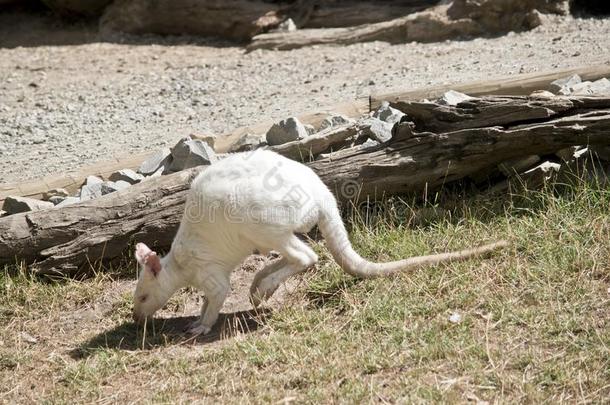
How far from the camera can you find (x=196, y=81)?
12.4m

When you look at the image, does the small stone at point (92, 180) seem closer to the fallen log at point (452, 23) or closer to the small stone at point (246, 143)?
the small stone at point (246, 143)

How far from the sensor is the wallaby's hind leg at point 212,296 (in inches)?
243

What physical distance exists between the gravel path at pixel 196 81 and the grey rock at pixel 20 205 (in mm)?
1042

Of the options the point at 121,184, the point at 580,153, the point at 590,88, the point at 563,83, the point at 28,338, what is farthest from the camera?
the point at 563,83

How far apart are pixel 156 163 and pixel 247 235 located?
99.8 inches

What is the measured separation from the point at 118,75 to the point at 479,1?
5.36 metres

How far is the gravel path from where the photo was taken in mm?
9984

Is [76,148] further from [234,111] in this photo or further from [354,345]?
[354,345]

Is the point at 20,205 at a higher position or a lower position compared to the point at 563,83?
lower

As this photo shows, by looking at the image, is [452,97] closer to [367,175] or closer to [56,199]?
[367,175]

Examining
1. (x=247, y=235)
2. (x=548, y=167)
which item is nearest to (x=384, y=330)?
(x=247, y=235)

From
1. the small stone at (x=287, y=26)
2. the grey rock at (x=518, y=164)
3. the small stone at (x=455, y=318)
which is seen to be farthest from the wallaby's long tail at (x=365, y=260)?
the small stone at (x=287, y=26)

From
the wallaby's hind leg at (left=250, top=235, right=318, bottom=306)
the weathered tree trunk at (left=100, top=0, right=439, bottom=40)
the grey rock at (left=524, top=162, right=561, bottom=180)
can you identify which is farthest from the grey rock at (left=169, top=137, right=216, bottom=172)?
the weathered tree trunk at (left=100, top=0, right=439, bottom=40)

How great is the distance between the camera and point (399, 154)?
701cm
